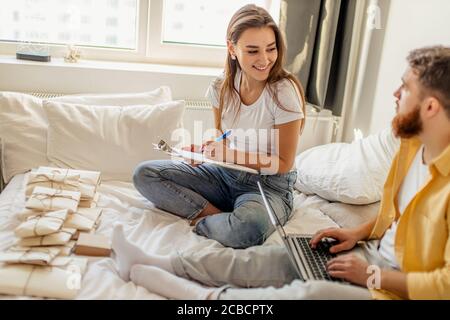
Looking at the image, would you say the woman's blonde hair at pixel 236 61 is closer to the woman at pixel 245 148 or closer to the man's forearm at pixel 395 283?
the woman at pixel 245 148

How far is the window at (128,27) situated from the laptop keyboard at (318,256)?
147 cm

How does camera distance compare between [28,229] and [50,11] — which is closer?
[28,229]

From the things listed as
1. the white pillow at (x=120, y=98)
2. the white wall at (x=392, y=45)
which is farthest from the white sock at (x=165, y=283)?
the white wall at (x=392, y=45)

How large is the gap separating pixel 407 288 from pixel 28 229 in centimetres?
102

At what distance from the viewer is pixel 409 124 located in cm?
120

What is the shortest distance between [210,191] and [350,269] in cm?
76

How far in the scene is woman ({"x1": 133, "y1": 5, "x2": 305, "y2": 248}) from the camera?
1.80 metres

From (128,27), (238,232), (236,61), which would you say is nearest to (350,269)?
(238,232)

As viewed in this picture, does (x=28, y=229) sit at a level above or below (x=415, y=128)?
below

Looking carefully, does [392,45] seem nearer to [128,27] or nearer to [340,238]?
[340,238]

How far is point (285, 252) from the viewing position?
1.42m

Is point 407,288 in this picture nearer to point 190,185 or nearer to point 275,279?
point 275,279

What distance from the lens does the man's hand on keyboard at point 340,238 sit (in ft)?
4.64
